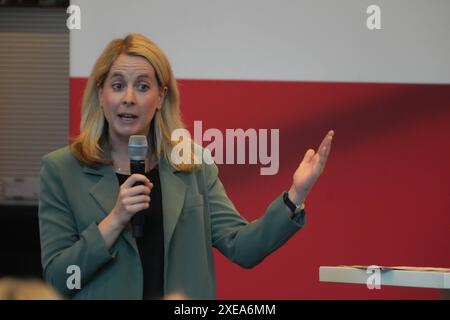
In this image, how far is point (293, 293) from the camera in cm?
421

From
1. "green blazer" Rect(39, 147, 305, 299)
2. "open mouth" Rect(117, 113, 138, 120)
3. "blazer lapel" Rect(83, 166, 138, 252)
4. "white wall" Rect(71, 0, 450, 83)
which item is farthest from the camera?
"white wall" Rect(71, 0, 450, 83)

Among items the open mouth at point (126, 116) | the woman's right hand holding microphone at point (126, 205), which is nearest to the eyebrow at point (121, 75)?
the open mouth at point (126, 116)

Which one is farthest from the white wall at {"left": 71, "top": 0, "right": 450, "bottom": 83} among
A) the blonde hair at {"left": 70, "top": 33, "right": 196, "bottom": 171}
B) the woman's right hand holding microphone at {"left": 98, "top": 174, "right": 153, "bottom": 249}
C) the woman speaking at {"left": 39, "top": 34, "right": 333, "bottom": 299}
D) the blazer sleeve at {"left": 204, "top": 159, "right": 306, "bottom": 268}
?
the woman's right hand holding microphone at {"left": 98, "top": 174, "right": 153, "bottom": 249}

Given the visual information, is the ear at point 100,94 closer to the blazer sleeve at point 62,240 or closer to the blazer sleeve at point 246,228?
the blazer sleeve at point 62,240

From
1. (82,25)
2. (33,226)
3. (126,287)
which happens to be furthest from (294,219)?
(33,226)

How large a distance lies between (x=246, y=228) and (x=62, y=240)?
60cm

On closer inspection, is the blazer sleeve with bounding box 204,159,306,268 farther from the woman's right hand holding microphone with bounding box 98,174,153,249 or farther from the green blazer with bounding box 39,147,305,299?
the woman's right hand holding microphone with bounding box 98,174,153,249

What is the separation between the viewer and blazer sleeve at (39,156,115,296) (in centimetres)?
314

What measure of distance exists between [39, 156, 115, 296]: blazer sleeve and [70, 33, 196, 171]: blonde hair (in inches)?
6.0

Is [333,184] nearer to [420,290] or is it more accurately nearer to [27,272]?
[420,290]

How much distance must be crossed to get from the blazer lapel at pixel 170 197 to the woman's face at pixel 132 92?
7.8 inches

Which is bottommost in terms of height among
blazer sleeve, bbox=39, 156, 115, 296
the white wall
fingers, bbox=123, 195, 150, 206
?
blazer sleeve, bbox=39, 156, 115, 296

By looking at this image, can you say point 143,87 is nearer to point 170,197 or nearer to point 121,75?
point 121,75

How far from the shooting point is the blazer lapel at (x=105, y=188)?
10.8ft
